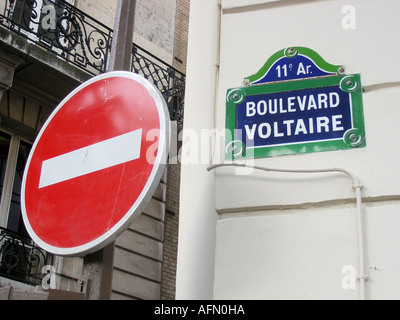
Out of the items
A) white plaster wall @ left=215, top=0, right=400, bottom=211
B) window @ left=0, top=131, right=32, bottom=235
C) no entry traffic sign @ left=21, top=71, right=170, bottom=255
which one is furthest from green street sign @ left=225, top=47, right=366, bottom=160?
window @ left=0, top=131, right=32, bottom=235

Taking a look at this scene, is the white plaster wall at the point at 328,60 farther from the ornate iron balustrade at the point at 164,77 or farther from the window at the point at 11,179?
the ornate iron balustrade at the point at 164,77

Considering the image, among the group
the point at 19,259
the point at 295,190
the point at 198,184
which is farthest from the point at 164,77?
the point at 295,190

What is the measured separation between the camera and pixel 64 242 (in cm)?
277

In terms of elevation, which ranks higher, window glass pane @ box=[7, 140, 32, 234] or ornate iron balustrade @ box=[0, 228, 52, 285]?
window glass pane @ box=[7, 140, 32, 234]

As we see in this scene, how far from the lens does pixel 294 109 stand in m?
3.29

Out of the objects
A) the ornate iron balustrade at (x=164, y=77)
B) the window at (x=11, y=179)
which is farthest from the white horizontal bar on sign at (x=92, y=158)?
the ornate iron balustrade at (x=164, y=77)

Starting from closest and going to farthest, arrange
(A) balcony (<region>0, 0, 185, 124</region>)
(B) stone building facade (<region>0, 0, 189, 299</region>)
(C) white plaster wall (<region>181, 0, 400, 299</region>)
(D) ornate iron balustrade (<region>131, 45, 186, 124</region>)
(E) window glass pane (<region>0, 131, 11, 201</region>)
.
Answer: (C) white plaster wall (<region>181, 0, 400, 299</region>)
(B) stone building facade (<region>0, 0, 189, 299</region>)
(E) window glass pane (<region>0, 131, 11, 201</region>)
(A) balcony (<region>0, 0, 185, 124</region>)
(D) ornate iron balustrade (<region>131, 45, 186, 124</region>)

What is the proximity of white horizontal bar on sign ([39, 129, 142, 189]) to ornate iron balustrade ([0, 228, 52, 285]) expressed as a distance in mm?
6534

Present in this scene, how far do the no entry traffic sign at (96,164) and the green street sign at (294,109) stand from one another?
0.62 m

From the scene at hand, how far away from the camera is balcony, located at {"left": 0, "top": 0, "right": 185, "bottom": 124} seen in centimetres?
1042

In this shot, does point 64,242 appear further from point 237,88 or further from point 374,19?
point 374,19

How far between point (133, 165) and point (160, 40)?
11.5 m

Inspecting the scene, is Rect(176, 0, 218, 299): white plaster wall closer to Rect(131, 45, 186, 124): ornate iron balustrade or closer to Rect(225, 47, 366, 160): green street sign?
Rect(225, 47, 366, 160): green street sign
